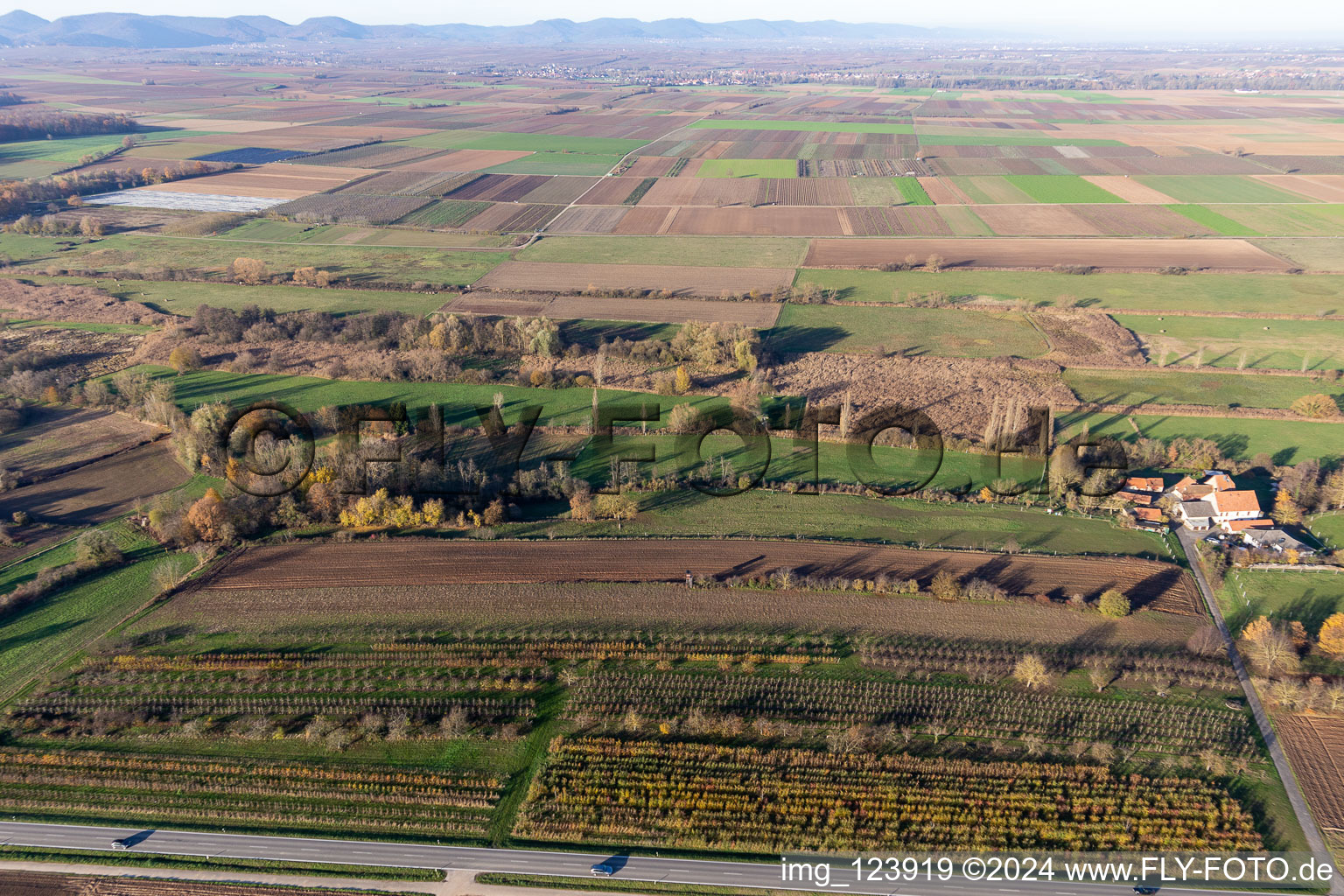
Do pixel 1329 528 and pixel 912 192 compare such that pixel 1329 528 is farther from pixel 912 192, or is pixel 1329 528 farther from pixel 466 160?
pixel 466 160

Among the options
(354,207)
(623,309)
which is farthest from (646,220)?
(354,207)

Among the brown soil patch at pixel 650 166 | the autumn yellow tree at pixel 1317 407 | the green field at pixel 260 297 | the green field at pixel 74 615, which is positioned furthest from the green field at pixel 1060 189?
the green field at pixel 74 615

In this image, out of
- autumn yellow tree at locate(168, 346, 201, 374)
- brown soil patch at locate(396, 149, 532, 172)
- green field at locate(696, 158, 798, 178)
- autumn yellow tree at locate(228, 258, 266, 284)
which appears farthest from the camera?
brown soil patch at locate(396, 149, 532, 172)

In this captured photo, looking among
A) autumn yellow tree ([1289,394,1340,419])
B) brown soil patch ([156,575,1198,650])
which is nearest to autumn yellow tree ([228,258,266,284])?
brown soil patch ([156,575,1198,650])

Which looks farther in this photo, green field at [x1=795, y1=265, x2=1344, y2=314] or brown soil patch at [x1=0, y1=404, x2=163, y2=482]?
green field at [x1=795, y1=265, x2=1344, y2=314]

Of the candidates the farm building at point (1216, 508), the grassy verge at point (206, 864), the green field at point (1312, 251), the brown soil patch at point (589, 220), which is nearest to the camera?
the grassy verge at point (206, 864)

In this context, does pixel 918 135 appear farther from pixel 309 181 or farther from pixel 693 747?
pixel 693 747

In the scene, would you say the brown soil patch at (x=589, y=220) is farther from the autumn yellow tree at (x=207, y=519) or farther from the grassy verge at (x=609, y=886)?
the grassy verge at (x=609, y=886)

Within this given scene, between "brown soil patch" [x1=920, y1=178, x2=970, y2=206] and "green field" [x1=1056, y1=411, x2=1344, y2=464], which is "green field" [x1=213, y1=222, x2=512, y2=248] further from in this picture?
"green field" [x1=1056, y1=411, x2=1344, y2=464]
